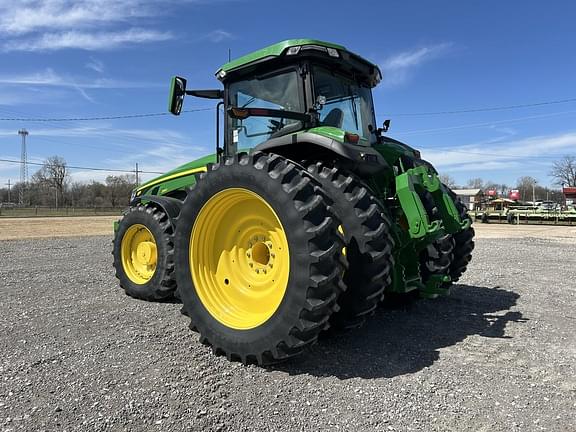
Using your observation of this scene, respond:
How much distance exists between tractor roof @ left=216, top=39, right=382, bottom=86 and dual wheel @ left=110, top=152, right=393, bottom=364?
1.15 metres

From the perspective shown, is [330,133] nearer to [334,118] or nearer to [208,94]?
[334,118]

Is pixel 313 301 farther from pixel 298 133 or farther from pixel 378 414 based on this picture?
pixel 298 133

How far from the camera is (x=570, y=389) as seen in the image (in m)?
3.30

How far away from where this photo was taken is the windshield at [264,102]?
445 centimetres

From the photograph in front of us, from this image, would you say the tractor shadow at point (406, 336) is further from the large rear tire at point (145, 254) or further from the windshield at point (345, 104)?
the large rear tire at point (145, 254)

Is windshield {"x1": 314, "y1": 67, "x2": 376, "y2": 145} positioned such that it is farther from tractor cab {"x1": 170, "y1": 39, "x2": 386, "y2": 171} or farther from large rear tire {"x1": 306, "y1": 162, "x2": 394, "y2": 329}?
large rear tire {"x1": 306, "y1": 162, "x2": 394, "y2": 329}

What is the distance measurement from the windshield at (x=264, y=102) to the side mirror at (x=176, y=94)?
1.73 ft

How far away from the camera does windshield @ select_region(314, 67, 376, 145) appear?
15.0 ft

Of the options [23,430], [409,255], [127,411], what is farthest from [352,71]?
[23,430]

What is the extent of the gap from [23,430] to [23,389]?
62cm

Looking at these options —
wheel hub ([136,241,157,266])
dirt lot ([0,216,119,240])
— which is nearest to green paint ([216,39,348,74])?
wheel hub ([136,241,157,266])

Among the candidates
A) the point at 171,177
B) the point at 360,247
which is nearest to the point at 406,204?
the point at 360,247

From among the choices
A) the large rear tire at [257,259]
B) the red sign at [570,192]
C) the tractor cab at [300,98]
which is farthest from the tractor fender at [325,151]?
the red sign at [570,192]

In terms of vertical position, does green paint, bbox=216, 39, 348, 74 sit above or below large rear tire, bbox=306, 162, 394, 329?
above
